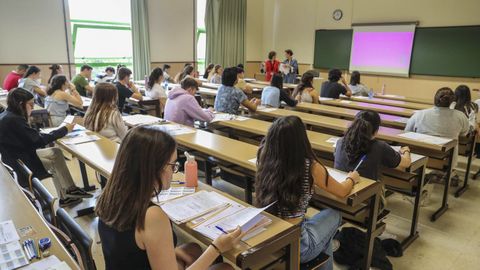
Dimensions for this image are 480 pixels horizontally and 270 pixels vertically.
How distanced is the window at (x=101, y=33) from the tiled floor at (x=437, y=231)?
568 centimetres

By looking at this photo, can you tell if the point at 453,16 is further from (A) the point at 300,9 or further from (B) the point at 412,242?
(B) the point at 412,242

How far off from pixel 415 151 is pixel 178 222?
2.63m

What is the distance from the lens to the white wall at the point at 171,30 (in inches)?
372

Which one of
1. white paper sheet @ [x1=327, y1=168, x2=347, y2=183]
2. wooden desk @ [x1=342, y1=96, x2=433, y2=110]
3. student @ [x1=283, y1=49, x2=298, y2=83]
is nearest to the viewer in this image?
white paper sheet @ [x1=327, y1=168, x2=347, y2=183]

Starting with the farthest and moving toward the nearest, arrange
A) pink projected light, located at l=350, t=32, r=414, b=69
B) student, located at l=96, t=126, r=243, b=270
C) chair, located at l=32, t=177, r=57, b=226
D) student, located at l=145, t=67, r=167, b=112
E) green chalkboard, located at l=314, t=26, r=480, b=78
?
pink projected light, located at l=350, t=32, r=414, b=69 → green chalkboard, located at l=314, t=26, r=480, b=78 → student, located at l=145, t=67, r=167, b=112 → chair, located at l=32, t=177, r=57, b=226 → student, located at l=96, t=126, r=243, b=270

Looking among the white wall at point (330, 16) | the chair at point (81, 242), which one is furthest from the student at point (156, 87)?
the white wall at point (330, 16)

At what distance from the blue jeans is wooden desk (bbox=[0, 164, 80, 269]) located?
1071 mm

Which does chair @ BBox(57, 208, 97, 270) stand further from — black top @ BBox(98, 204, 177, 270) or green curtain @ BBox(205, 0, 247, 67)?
green curtain @ BBox(205, 0, 247, 67)

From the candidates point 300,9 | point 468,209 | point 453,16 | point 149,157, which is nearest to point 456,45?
point 453,16

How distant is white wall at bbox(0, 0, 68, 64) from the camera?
7297mm

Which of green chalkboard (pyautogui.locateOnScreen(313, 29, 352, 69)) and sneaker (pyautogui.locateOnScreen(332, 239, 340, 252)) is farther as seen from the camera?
green chalkboard (pyautogui.locateOnScreen(313, 29, 352, 69))

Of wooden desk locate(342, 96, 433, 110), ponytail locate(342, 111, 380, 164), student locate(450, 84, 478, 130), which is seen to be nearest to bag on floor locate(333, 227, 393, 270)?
ponytail locate(342, 111, 380, 164)

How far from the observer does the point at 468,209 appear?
11.4 feet

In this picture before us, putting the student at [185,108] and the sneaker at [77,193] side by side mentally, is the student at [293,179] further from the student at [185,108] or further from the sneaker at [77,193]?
the sneaker at [77,193]
